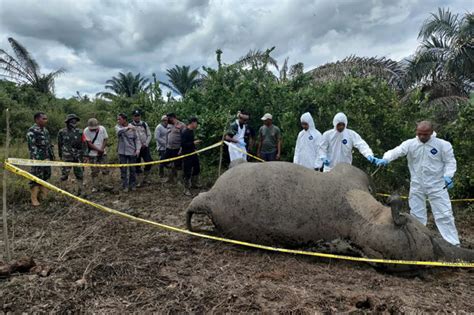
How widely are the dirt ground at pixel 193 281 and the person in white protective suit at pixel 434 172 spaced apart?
522mm

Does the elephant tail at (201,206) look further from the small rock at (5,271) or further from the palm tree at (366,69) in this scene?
the palm tree at (366,69)

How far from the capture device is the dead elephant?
3766 mm

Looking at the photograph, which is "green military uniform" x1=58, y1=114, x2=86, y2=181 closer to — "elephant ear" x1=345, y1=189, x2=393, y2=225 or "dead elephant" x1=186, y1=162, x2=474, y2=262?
"dead elephant" x1=186, y1=162, x2=474, y2=262

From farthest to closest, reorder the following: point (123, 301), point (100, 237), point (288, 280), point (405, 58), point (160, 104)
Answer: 1. point (405, 58)
2. point (160, 104)
3. point (100, 237)
4. point (288, 280)
5. point (123, 301)

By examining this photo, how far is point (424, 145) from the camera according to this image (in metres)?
4.92

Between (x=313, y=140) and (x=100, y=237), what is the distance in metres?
4.04

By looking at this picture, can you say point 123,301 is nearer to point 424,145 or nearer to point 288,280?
point 288,280

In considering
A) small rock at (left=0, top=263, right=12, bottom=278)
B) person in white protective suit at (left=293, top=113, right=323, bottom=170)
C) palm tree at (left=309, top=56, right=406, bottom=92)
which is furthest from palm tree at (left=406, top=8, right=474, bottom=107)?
small rock at (left=0, top=263, right=12, bottom=278)

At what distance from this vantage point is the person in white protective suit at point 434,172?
15.5 ft

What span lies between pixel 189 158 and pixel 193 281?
4334mm

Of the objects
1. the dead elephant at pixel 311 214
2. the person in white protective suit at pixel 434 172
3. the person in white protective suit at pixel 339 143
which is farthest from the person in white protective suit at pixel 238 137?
the person in white protective suit at pixel 434 172

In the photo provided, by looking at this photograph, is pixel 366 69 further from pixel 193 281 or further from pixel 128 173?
pixel 193 281

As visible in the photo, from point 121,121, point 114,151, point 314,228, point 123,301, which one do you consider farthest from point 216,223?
point 114,151

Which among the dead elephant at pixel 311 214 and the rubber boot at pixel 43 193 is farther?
the rubber boot at pixel 43 193
